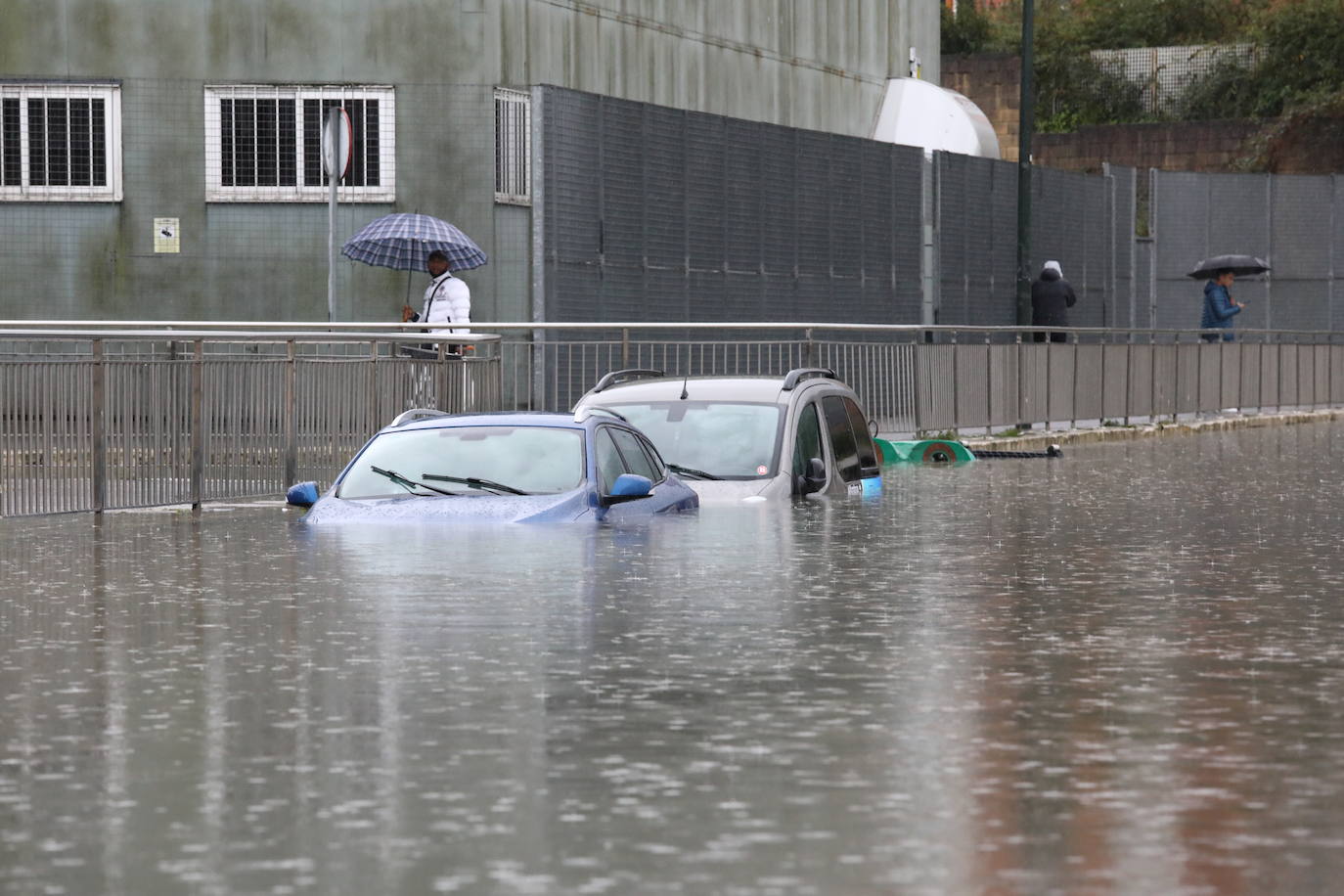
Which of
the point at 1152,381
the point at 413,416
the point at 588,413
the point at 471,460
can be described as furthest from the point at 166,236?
the point at 471,460

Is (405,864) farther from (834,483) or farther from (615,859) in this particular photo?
(834,483)

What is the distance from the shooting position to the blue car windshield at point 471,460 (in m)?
15.1

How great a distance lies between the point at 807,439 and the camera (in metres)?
17.4

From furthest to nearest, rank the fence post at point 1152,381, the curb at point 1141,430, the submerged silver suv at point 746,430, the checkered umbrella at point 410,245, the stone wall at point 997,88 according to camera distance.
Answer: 1. the stone wall at point 997,88
2. the fence post at point 1152,381
3. the curb at point 1141,430
4. the checkered umbrella at point 410,245
5. the submerged silver suv at point 746,430

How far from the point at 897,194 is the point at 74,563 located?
25.2 m

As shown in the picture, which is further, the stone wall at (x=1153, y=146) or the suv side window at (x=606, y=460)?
the stone wall at (x=1153, y=146)

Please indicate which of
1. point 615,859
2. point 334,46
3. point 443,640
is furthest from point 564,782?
point 334,46

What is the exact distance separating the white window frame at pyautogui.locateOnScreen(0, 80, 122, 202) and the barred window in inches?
161

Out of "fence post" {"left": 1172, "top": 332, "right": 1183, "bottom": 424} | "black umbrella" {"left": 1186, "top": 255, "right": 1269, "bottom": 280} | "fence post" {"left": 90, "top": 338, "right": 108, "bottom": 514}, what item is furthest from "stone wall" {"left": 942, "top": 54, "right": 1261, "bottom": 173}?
"fence post" {"left": 90, "top": 338, "right": 108, "bottom": 514}

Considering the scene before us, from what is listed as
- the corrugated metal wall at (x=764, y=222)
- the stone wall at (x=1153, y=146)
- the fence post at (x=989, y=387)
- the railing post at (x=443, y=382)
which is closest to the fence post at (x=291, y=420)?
the railing post at (x=443, y=382)

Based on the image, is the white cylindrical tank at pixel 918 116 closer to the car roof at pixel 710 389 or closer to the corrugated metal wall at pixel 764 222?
the corrugated metal wall at pixel 764 222

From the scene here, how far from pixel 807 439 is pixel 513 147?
14073 mm

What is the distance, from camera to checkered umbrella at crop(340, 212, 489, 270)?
26953 millimetres

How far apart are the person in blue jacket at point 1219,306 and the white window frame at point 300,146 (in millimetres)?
13459
